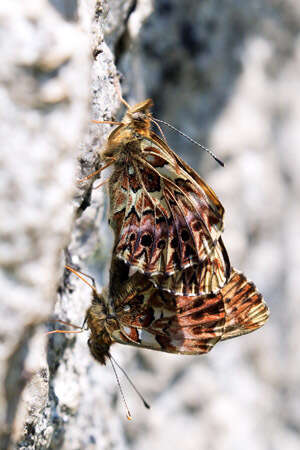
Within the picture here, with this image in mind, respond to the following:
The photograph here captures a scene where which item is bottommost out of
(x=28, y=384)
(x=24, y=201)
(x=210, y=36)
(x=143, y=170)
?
(x=28, y=384)

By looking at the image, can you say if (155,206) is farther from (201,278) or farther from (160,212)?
(201,278)

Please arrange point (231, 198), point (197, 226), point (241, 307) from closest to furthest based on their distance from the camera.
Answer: point (197, 226), point (241, 307), point (231, 198)

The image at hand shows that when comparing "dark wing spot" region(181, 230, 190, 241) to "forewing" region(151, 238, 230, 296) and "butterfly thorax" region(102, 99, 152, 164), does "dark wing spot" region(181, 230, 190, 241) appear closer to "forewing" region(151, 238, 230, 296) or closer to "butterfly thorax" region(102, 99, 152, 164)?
"forewing" region(151, 238, 230, 296)

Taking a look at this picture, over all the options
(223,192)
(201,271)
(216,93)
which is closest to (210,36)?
(216,93)

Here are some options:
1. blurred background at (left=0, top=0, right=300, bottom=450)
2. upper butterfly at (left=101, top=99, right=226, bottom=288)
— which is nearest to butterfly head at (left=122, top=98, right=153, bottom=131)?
upper butterfly at (left=101, top=99, right=226, bottom=288)

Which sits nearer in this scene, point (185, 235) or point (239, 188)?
point (185, 235)

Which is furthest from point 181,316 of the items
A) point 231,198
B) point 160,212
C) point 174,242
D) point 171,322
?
point 231,198

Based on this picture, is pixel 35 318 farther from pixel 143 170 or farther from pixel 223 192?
pixel 223 192
